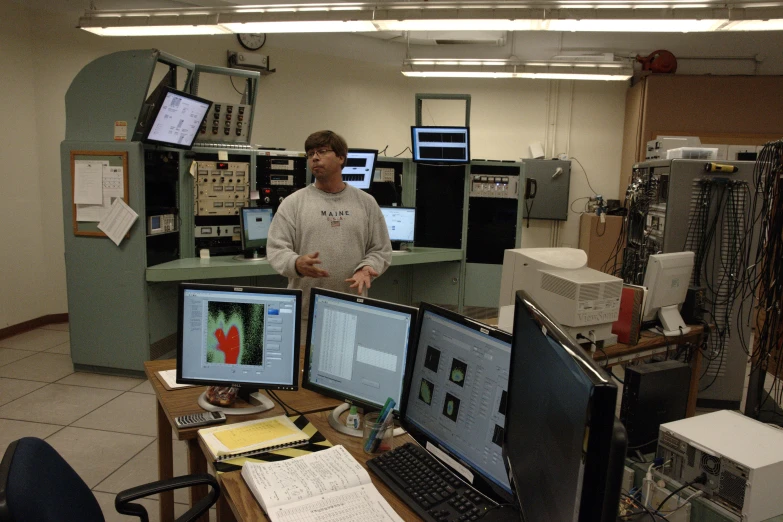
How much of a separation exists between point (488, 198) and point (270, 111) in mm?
2718

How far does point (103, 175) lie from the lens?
380cm

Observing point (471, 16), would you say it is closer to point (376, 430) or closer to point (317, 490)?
point (376, 430)

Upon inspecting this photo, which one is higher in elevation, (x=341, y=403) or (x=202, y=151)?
(x=202, y=151)

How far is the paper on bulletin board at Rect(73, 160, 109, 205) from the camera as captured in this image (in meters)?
3.81

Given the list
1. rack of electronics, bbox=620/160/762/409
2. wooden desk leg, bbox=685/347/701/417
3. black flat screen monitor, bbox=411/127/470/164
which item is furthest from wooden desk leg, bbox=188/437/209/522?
black flat screen monitor, bbox=411/127/470/164

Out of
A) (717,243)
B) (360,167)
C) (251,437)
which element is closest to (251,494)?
(251,437)

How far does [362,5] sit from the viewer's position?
4.03m

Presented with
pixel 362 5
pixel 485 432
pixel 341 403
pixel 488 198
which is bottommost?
pixel 341 403

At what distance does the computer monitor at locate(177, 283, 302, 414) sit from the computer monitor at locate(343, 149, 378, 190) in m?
A: 3.24

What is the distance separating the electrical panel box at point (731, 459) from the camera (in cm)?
163

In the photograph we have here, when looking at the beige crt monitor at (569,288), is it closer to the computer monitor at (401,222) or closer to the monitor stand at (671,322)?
the monitor stand at (671,322)

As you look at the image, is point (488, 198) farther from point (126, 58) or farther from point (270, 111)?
point (126, 58)

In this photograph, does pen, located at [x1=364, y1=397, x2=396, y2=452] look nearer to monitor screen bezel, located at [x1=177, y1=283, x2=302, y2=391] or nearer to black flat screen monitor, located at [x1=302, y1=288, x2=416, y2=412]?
black flat screen monitor, located at [x1=302, y1=288, x2=416, y2=412]

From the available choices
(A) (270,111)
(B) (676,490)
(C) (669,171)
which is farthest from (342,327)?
(A) (270,111)
